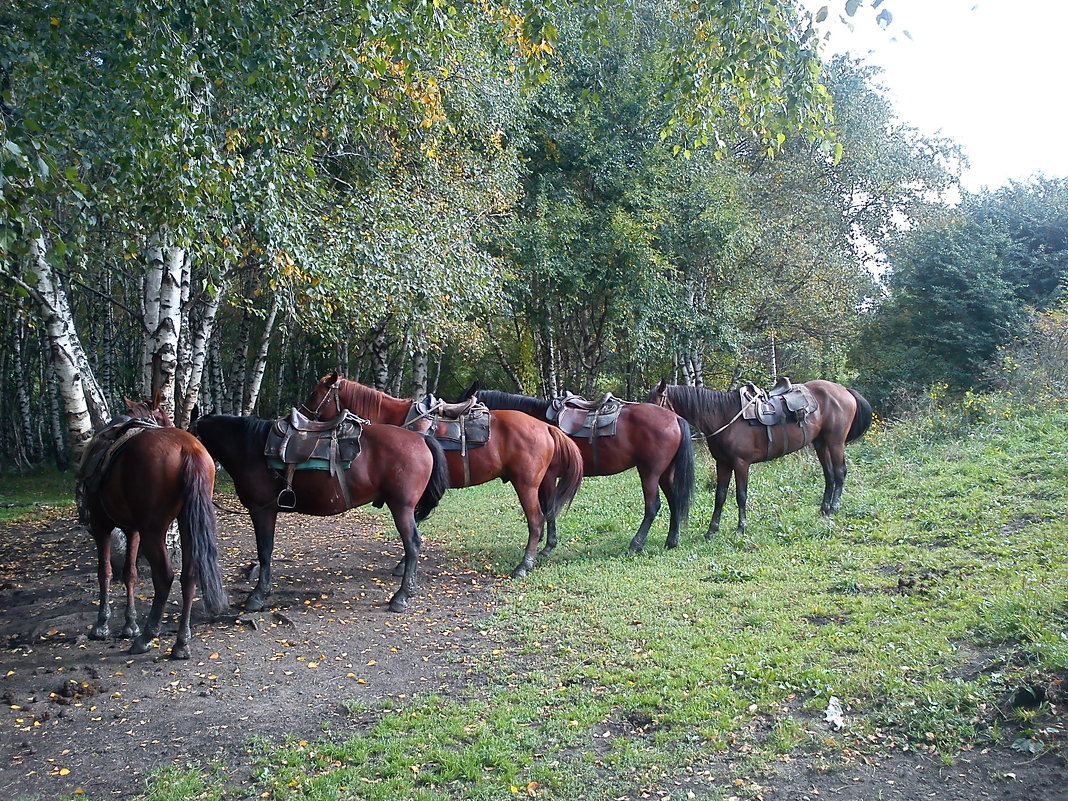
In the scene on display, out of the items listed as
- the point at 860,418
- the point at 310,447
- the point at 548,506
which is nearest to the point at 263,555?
the point at 310,447

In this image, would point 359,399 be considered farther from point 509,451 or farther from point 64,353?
point 64,353

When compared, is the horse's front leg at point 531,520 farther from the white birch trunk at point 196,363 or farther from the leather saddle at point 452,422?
the white birch trunk at point 196,363

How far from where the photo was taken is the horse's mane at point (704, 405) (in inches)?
383

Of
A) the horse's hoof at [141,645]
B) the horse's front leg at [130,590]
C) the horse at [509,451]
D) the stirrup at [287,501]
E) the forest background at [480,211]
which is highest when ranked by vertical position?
the forest background at [480,211]

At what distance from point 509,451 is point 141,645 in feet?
13.4

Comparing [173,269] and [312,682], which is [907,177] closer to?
[173,269]

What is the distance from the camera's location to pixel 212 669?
18.3 ft

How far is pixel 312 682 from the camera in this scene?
5.42 m

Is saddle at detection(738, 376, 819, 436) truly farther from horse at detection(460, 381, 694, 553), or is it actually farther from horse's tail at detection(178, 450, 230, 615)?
horse's tail at detection(178, 450, 230, 615)

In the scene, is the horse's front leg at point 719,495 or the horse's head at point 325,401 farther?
the horse's front leg at point 719,495

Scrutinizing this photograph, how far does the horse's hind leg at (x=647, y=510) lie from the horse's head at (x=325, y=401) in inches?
144

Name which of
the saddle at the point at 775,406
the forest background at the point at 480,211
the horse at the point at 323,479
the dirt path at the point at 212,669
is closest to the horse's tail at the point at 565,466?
the dirt path at the point at 212,669

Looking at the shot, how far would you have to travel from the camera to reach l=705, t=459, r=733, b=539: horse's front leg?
945cm

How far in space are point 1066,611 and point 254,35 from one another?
700cm
